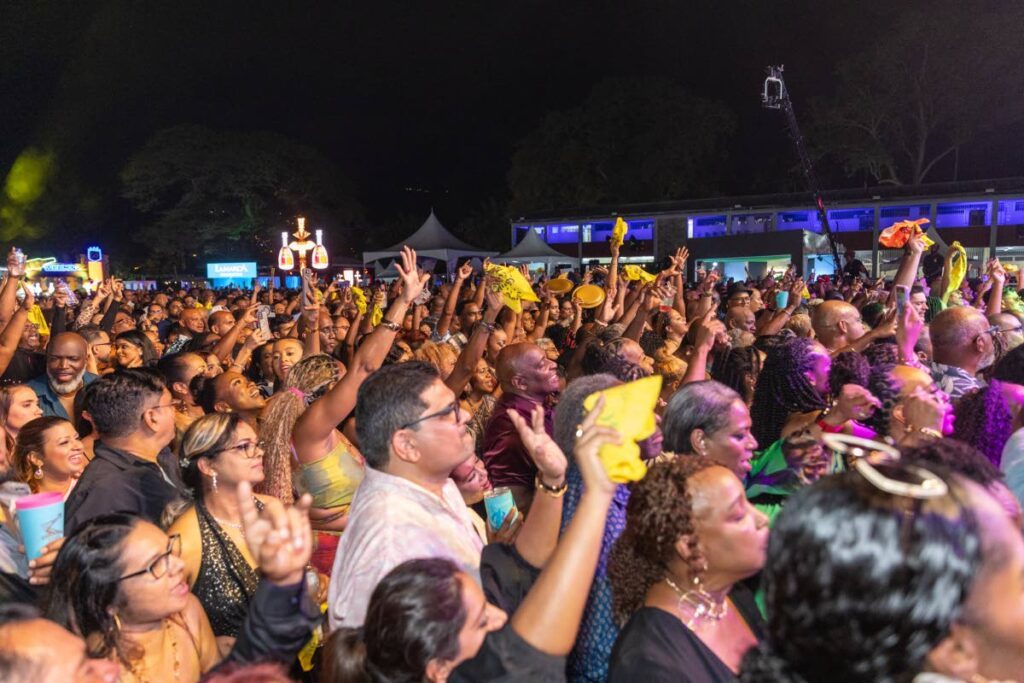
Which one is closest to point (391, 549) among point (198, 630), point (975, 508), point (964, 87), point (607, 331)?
point (198, 630)

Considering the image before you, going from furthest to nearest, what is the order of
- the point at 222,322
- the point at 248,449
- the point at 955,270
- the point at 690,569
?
1. the point at 955,270
2. the point at 222,322
3. the point at 248,449
4. the point at 690,569

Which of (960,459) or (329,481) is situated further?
(329,481)

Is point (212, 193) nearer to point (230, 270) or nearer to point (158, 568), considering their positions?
point (230, 270)

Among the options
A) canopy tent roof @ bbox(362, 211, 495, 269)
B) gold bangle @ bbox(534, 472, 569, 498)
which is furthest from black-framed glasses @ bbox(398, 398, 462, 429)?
canopy tent roof @ bbox(362, 211, 495, 269)

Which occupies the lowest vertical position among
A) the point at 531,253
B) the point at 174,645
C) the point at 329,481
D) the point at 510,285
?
the point at 174,645

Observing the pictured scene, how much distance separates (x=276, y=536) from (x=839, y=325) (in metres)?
4.42

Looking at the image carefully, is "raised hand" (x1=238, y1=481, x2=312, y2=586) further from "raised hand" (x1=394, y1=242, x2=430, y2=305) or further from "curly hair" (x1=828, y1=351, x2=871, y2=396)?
"curly hair" (x1=828, y1=351, x2=871, y2=396)

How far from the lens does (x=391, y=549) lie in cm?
192

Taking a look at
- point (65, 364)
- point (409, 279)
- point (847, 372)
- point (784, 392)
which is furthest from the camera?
point (65, 364)

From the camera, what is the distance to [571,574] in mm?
1536

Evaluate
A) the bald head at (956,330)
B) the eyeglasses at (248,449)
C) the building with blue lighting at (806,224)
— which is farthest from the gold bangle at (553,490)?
the building with blue lighting at (806,224)

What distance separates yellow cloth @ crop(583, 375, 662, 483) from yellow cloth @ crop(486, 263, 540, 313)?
11.9 ft

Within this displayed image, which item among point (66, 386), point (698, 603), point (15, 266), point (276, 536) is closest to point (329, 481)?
point (276, 536)

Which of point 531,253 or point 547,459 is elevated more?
point 531,253
